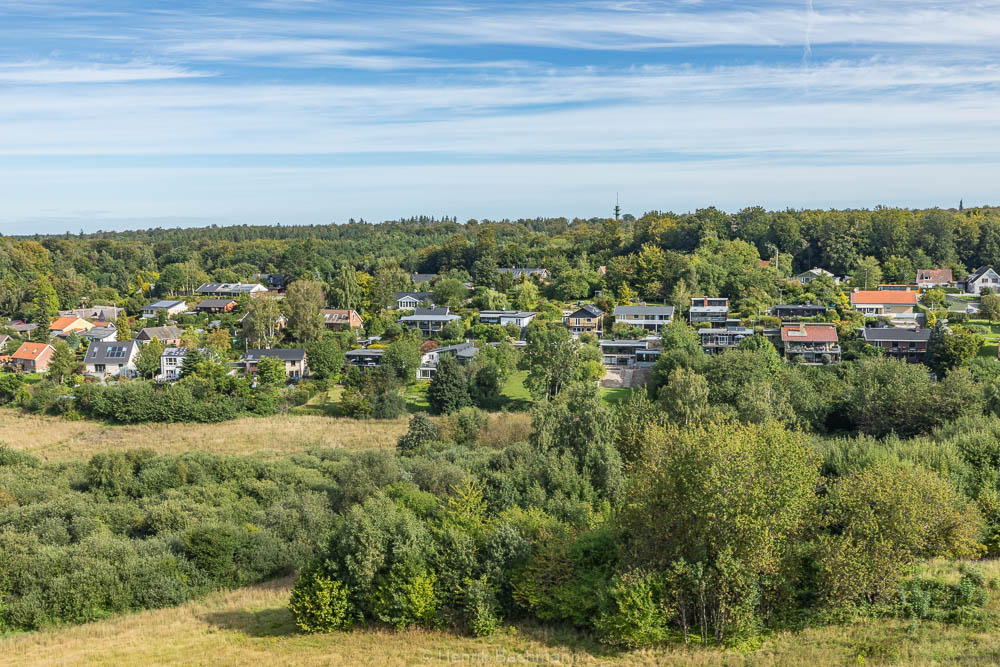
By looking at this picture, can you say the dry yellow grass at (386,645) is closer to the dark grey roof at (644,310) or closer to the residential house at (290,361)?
the residential house at (290,361)

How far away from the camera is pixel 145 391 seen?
32.6m

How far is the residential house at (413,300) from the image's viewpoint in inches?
1922

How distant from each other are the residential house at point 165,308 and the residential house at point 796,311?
38289mm

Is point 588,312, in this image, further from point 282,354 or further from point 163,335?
point 163,335

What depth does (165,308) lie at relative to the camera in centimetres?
5103

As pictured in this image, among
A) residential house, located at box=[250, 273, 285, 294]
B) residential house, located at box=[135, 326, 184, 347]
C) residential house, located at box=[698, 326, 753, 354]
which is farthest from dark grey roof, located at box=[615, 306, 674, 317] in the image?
residential house, located at box=[250, 273, 285, 294]

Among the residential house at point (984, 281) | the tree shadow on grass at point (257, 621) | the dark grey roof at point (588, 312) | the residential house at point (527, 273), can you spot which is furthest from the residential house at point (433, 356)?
the residential house at point (984, 281)

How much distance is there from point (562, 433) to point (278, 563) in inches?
303

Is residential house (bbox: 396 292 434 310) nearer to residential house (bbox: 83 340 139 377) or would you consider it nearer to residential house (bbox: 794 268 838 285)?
residential house (bbox: 83 340 139 377)

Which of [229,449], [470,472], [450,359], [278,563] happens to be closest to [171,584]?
[278,563]

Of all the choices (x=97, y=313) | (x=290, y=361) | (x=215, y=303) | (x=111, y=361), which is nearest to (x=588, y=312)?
(x=290, y=361)

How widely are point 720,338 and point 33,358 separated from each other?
3616 centimetres

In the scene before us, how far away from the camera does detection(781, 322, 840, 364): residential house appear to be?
35.0m

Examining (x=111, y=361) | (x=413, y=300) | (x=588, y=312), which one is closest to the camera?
(x=111, y=361)
